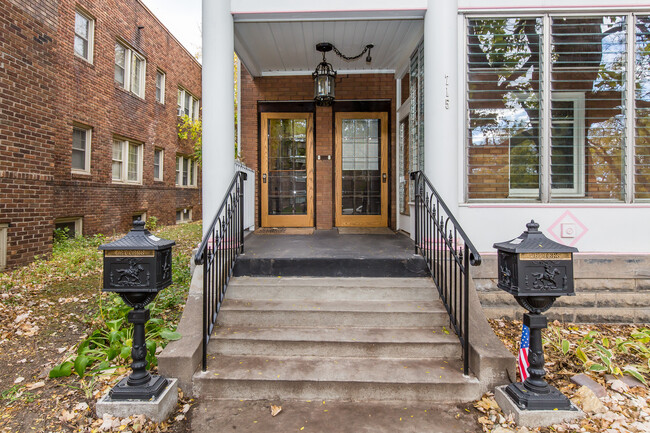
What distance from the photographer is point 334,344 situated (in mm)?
2854

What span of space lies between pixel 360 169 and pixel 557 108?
3.19 m

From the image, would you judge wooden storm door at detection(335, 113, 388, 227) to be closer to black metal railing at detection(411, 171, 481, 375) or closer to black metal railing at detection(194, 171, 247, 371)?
black metal railing at detection(411, 171, 481, 375)

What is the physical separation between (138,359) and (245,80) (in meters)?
5.42

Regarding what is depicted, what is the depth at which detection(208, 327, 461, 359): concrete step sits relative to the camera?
2.82m

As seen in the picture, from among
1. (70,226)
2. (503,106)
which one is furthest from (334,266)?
(70,226)

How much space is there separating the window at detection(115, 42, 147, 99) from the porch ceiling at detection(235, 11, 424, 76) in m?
5.49

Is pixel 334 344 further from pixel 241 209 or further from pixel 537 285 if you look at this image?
pixel 241 209

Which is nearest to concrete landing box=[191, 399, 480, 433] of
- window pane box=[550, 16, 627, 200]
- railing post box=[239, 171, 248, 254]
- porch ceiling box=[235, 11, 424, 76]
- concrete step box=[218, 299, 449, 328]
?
concrete step box=[218, 299, 449, 328]

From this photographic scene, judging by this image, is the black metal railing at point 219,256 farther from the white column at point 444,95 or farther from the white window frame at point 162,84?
the white window frame at point 162,84

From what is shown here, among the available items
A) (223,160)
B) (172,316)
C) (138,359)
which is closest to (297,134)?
(223,160)

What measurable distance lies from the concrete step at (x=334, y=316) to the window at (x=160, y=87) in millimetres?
10640

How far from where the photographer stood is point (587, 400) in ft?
7.75

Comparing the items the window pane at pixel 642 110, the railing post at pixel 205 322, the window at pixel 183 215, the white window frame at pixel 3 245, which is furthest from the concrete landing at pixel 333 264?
the window at pixel 183 215

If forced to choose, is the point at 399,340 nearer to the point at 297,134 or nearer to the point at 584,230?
the point at 584,230
